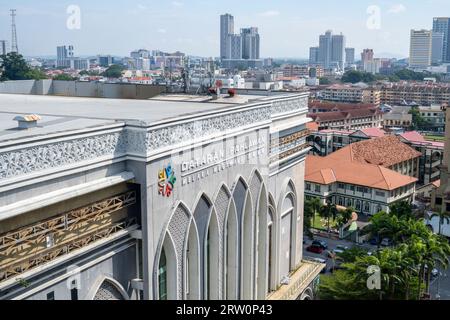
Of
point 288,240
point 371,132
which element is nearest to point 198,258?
point 288,240

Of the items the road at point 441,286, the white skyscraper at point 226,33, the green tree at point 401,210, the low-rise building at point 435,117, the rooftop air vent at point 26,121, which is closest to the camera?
the rooftop air vent at point 26,121

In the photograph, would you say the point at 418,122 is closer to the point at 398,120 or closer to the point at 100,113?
the point at 398,120

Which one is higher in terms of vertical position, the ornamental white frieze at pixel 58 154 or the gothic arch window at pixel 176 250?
the ornamental white frieze at pixel 58 154

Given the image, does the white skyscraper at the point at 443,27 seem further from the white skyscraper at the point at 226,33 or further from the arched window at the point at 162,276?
the arched window at the point at 162,276

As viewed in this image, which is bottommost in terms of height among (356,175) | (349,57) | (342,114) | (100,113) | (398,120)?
(356,175)

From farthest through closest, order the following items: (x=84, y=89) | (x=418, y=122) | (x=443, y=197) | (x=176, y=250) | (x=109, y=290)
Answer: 1. (x=418, y=122)
2. (x=443, y=197)
3. (x=84, y=89)
4. (x=176, y=250)
5. (x=109, y=290)

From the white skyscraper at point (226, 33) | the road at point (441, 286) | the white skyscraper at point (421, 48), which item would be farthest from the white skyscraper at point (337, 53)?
the road at point (441, 286)

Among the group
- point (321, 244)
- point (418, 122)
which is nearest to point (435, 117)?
point (418, 122)
